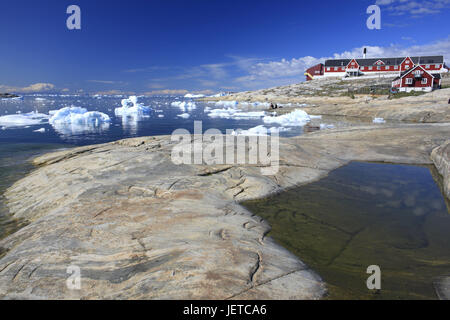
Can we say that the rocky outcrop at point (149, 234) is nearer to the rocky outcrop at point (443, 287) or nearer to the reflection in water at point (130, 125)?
the rocky outcrop at point (443, 287)

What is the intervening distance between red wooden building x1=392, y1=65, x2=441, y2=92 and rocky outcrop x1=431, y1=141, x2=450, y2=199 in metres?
46.7

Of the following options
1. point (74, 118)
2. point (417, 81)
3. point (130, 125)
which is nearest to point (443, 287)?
point (130, 125)

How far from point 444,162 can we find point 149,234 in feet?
34.7

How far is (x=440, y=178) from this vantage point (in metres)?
9.14

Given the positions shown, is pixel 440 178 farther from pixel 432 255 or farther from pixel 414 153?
pixel 432 255

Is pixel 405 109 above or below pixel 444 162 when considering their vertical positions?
above

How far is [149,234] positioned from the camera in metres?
4.89

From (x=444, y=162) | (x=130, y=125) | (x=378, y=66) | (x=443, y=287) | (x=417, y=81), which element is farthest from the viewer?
(x=378, y=66)

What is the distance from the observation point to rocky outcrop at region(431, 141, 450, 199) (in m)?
8.18

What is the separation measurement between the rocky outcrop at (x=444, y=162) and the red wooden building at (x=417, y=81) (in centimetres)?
4669

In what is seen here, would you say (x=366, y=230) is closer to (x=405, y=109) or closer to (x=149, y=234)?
(x=149, y=234)

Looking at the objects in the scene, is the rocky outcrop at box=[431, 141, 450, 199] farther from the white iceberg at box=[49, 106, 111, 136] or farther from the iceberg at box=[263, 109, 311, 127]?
the white iceberg at box=[49, 106, 111, 136]
